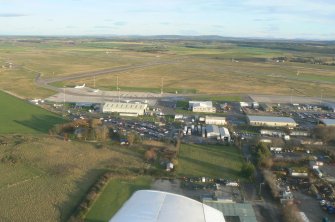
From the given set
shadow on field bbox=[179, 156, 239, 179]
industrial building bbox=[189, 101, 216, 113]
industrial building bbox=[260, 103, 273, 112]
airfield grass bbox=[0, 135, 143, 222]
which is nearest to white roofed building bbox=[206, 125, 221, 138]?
shadow on field bbox=[179, 156, 239, 179]

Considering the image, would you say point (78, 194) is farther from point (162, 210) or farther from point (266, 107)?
point (266, 107)

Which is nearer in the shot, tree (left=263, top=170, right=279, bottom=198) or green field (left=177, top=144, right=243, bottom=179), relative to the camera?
tree (left=263, top=170, right=279, bottom=198)

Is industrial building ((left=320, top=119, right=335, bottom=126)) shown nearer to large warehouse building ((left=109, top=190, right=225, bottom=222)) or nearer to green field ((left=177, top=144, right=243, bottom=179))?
green field ((left=177, top=144, right=243, bottom=179))

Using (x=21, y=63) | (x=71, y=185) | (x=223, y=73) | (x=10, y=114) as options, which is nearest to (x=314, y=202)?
(x=71, y=185)

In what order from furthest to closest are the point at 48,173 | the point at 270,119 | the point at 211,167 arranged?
the point at 270,119 < the point at 211,167 < the point at 48,173

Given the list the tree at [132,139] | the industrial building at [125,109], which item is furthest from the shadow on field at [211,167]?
the industrial building at [125,109]

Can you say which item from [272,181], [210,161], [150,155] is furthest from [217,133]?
[272,181]

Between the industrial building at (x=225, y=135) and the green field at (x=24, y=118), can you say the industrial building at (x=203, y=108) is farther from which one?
the green field at (x=24, y=118)
